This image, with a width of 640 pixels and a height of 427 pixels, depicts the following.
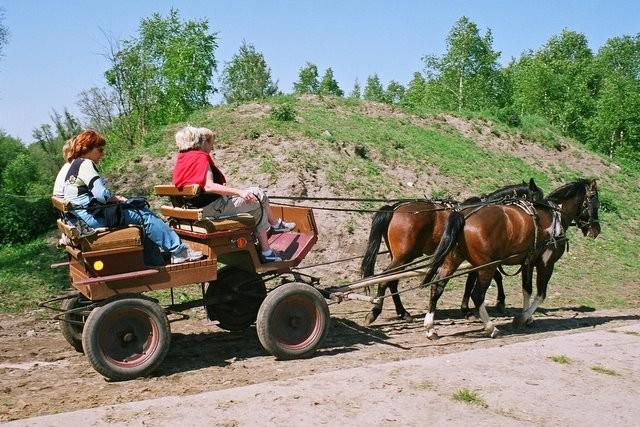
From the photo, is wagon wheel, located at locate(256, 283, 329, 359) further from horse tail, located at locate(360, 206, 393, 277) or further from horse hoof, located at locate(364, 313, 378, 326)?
horse hoof, located at locate(364, 313, 378, 326)

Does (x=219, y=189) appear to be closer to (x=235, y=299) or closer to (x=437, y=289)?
(x=235, y=299)

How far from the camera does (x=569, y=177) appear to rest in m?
21.8

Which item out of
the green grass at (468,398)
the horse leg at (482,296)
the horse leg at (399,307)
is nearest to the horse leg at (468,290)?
the horse leg at (399,307)

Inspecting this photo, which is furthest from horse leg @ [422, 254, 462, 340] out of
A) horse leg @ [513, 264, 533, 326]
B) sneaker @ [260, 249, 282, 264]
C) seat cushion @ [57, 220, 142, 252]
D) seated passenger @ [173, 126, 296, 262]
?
seat cushion @ [57, 220, 142, 252]

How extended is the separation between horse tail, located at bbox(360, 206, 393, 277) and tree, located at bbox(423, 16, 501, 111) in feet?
133

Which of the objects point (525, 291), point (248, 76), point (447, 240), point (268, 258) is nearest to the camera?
point (268, 258)

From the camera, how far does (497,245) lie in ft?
27.7

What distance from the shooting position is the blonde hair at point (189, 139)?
6.59 m

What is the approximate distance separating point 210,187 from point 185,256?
2.51 ft

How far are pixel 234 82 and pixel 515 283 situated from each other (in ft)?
168


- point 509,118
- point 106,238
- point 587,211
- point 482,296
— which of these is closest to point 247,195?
point 106,238

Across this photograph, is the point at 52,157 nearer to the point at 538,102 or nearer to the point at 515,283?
the point at 538,102

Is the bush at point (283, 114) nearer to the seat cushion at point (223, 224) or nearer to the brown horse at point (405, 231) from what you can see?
the brown horse at point (405, 231)

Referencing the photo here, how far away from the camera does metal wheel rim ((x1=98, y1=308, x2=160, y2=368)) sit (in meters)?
6.08
